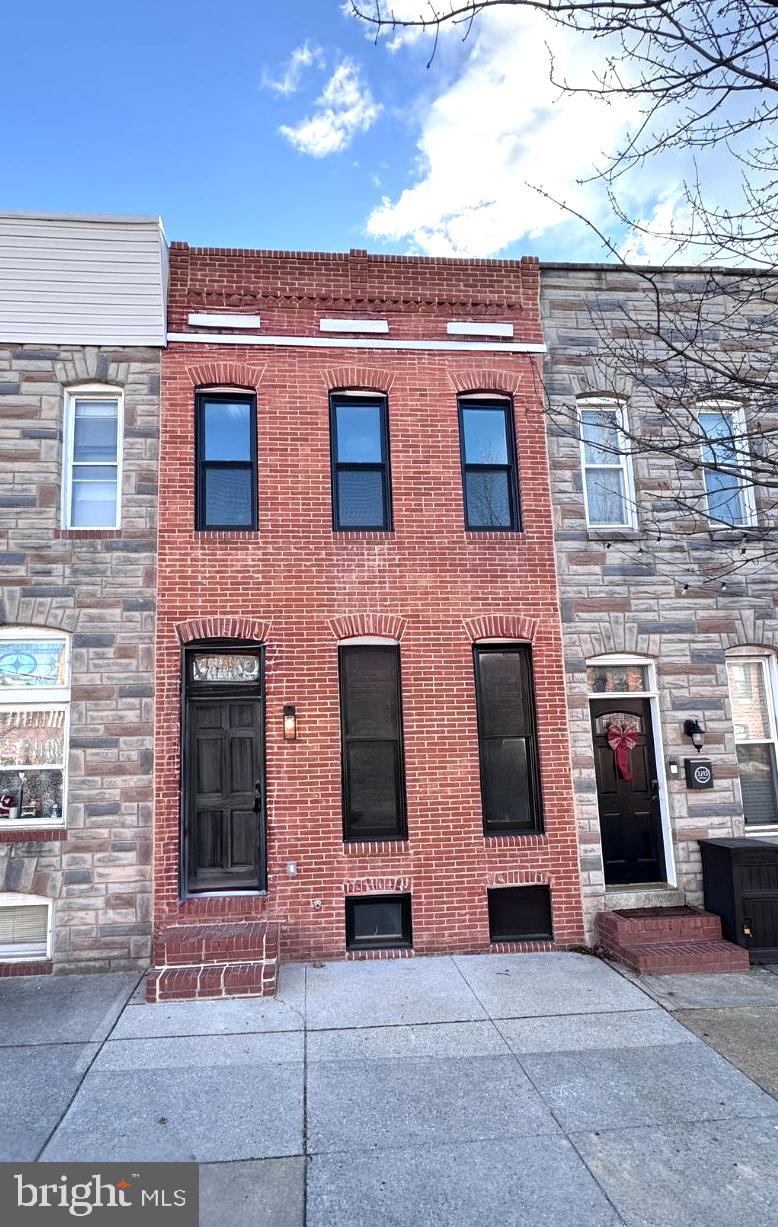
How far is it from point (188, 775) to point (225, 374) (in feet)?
14.8

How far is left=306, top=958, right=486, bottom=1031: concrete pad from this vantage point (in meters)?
5.82

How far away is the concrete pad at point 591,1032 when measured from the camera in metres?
5.35

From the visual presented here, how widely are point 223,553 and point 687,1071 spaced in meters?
6.21

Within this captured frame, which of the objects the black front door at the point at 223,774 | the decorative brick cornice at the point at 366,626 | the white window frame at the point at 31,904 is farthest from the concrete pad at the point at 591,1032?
the white window frame at the point at 31,904

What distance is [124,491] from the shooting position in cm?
781

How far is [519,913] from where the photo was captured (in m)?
7.66

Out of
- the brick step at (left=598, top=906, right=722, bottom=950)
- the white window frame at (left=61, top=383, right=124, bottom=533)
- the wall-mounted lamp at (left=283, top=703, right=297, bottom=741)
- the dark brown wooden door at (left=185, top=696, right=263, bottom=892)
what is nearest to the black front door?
the dark brown wooden door at (left=185, top=696, right=263, bottom=892)

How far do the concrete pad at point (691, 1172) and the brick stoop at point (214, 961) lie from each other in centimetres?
315

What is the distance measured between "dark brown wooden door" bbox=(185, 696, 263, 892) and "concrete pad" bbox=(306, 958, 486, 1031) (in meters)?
1.36

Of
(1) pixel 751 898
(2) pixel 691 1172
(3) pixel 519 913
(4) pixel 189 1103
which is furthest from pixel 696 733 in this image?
(4) pixel 189 1103

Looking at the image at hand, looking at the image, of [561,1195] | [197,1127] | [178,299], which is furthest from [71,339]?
[561,1195]

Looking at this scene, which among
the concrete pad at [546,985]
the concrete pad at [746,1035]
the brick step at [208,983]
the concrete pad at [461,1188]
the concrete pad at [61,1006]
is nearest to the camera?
the concrete pad at [461,1188]

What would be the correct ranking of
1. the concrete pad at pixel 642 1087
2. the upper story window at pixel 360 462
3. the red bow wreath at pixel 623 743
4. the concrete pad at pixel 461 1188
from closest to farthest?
1. the concrete pad at pixel 461 1188
2. the concrete pad at pixel 642 1087
3. the red bow wreath at pixel 623 743
4. the upper story window at pixel 360 462

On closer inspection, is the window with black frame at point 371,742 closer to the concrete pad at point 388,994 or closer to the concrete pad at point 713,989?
the concrete pad at point 388,994
